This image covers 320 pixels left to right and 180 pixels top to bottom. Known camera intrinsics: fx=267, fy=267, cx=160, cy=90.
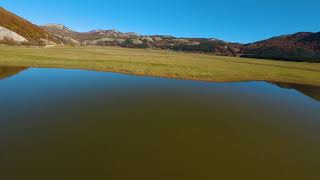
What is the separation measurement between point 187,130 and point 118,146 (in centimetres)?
551

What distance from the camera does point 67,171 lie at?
34.1 ft

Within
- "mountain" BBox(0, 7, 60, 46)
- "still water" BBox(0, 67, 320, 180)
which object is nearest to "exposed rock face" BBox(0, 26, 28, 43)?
"mountain" BBox(0, 7, 60, 46)

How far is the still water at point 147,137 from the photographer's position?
436 inches

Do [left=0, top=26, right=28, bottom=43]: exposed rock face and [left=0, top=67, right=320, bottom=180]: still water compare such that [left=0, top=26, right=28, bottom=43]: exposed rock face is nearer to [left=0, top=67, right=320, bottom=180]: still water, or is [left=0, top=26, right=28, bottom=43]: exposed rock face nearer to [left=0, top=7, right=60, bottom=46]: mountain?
[left=0, top=7, right=60, bottom=46]: mountain

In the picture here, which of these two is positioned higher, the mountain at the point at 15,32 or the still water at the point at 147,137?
the mountain at the point at 15,32

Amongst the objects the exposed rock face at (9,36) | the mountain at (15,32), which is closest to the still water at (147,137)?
the exposed rock face at (9,36)

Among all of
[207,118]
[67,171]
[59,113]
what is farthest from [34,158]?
[207,118]

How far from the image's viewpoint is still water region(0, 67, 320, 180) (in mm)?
11070

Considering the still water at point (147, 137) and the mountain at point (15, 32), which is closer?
the still water at point (147, 137)

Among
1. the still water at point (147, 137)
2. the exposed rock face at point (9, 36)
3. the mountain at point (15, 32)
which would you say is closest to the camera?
the still water at point (147, 137)

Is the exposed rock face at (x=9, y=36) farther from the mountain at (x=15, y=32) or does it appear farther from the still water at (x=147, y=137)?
the still water at (x=147, y=137)

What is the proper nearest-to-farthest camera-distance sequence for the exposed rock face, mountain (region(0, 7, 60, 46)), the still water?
the still water
the exposed rock face
mountain (region(0, 7, 60, 46))

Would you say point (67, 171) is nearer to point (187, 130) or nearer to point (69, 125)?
point (69, 125)

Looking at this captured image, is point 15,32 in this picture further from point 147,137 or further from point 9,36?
point 147,137
